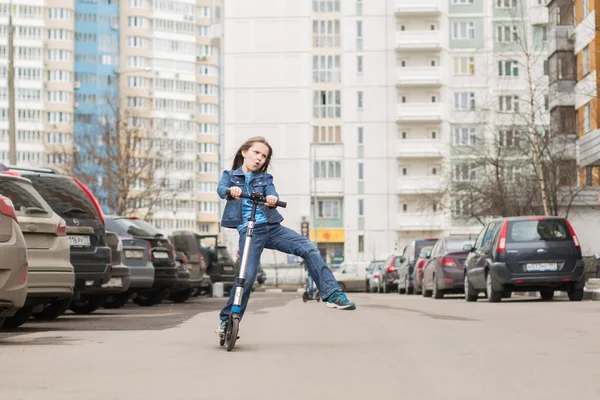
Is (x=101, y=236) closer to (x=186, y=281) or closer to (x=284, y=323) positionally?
(x=284, y=323)

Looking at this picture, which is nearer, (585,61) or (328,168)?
(585,61)

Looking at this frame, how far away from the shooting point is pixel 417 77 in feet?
315

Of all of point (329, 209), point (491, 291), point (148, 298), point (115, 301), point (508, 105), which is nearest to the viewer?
point (115, 301)

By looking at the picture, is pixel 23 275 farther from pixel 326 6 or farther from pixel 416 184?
pixel 326 6

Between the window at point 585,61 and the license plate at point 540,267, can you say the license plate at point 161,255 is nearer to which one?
the license plate at point 540,267

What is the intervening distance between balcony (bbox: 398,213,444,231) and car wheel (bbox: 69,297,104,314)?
76574mm

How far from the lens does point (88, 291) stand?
59.5ft

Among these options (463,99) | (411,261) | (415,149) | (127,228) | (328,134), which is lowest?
(411,261)

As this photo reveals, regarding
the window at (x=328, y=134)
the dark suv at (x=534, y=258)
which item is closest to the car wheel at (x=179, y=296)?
the dark suv at (x=534, y=258)

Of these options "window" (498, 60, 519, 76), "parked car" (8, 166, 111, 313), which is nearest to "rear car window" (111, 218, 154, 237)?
"parked car" (8, 166, 111, 313)

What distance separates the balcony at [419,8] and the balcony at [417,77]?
13.4 feet

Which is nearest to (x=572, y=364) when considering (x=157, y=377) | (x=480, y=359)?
(x=480, y=359)

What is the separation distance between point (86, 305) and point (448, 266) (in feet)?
38.0

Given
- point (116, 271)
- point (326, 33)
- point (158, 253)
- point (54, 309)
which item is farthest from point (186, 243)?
point (326, 33)
